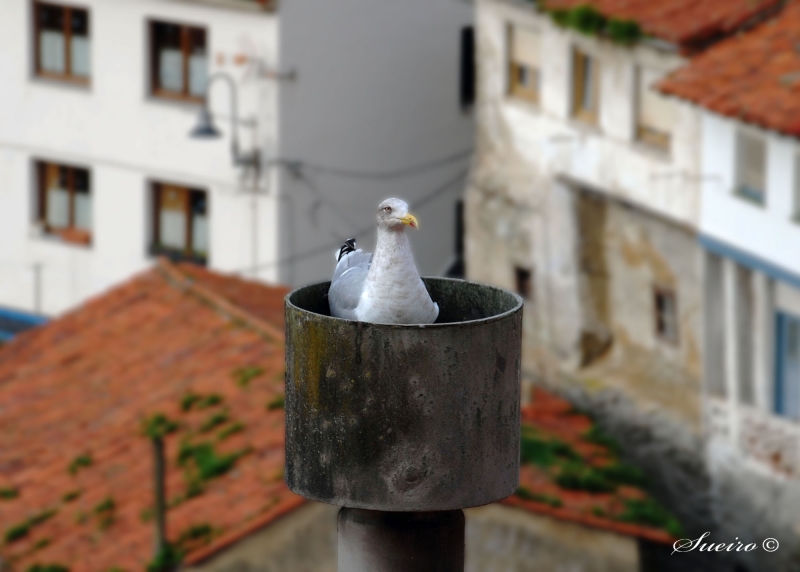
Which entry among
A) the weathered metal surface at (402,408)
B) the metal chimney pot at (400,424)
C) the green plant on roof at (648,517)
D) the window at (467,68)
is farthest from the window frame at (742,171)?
the weathered metal surface at (402,408)

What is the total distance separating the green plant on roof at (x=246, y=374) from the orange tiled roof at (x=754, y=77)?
21.7 feet

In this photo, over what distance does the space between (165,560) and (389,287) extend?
965 centimetres

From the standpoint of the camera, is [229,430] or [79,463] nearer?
[229,430]

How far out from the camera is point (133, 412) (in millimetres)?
22250

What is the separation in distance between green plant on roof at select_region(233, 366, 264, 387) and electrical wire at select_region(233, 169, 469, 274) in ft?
38.1

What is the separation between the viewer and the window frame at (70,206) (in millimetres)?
36719

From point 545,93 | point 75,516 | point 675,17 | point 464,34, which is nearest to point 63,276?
point 464,34

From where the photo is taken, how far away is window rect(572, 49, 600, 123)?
29.1m

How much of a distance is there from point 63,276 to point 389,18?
334 inches

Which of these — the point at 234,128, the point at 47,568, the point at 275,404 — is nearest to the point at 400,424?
the point at 47,568

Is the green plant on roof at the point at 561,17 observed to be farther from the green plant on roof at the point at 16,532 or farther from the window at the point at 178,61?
the green plant on roof at the point at 16,532

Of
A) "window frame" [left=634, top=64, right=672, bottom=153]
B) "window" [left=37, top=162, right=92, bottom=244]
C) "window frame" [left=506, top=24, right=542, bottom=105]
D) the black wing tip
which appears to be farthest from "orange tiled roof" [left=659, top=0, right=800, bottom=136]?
"window" [left=37, top=162, right=92, bottom=244]

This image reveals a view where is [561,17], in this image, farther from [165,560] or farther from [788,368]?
[165,560]

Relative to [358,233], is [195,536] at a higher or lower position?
higher
